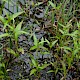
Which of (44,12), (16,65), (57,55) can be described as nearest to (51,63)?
(57,55)

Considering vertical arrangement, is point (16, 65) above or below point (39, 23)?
below

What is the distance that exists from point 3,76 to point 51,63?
374 millimetres

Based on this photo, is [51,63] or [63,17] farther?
[63,17]


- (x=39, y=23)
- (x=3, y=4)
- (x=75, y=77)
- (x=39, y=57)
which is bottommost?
(x=75, y=77)

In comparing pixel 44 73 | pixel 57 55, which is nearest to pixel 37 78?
pixel 44 73

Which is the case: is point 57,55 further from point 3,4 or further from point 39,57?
point 3,4

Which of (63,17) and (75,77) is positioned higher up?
(63,17)

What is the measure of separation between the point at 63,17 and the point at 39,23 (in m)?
0.24

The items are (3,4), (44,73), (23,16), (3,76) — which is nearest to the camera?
(3,76)

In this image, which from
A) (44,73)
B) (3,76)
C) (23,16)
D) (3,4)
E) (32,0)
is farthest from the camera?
(32,0)

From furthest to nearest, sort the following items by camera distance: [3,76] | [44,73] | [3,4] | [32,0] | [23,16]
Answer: [32,0] → [23,16] → [3,4] → [44,73] → [3,76]

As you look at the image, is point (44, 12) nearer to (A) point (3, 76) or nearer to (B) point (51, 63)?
(B) point (51, 63)

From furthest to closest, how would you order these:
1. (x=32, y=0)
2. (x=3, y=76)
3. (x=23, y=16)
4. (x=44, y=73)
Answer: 1. (x=32, y=0)
2. (x=23, y=16)
3. (x=44, y=73)
4. (x=3, y=76)

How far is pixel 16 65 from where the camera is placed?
2199 mm
